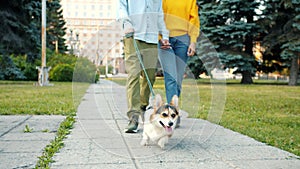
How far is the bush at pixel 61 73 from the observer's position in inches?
748

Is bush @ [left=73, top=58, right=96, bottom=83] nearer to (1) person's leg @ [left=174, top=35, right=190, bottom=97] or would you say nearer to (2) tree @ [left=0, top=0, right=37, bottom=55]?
(1) person's leg @ [left=174, top=35, right=190, bottom=97]

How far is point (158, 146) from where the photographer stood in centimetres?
323

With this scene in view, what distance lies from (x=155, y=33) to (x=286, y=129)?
210 cm

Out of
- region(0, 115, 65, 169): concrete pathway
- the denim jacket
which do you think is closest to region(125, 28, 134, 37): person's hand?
the denim jacket

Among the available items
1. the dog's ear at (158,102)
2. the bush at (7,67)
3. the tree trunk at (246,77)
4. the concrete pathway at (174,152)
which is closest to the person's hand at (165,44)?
the concrete pathway at (174,152)

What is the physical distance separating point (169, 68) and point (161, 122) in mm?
1225

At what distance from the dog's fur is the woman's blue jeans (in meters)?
0.86

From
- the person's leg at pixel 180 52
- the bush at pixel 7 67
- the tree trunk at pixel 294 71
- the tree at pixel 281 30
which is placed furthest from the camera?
the tree trunk at pixel 294 71

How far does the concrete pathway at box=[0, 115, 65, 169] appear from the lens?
2674 millimetres

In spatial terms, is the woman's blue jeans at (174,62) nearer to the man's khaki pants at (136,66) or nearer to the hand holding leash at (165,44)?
the hand holding leash at (165,44)

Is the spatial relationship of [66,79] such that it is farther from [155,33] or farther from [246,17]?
[155,33]

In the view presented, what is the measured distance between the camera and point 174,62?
13.2 feet

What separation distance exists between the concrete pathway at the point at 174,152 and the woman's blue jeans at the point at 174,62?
50 centimetres

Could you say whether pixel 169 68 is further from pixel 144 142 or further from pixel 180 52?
pixel 144 142
